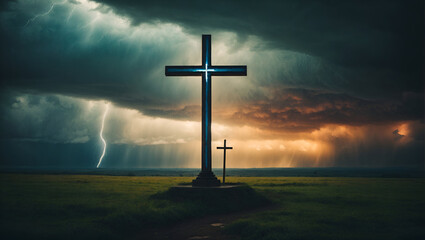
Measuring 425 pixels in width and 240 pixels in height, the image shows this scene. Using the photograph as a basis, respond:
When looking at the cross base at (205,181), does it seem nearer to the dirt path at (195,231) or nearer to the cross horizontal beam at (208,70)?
the dirt path at (195,231)

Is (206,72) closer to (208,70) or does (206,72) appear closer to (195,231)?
(208,70)

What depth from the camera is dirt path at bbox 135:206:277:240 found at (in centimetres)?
1578

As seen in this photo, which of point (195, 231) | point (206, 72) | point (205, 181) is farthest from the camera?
point (206, 72)

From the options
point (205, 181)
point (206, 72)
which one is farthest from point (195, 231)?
point (206, 72)

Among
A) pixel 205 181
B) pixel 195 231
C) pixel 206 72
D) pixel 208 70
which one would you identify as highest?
pixel 208 70

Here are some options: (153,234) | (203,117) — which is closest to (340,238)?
(153,234)

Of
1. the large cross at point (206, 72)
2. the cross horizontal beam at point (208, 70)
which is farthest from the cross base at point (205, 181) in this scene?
the cross horizontal beam at point (208, 70)

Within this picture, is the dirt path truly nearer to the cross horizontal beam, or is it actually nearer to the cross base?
the cross base

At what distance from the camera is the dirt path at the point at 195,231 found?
51.8ft

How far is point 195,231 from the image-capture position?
17.0m

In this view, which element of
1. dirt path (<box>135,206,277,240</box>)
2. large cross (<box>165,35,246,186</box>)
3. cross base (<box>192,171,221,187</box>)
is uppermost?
large cross (<box>165,35,246,186</box>)

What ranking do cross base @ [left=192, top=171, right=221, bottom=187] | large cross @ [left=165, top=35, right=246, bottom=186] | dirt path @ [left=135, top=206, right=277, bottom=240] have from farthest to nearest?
large cross @ [left=165, top=35, right=246, bottom=186] < cross base @ [left=192, top=171, right=221, bottom=187] < dirt path @ [left=135, top=206, right=277, bottom=240]

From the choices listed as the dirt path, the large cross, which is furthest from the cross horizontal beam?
the dirt path

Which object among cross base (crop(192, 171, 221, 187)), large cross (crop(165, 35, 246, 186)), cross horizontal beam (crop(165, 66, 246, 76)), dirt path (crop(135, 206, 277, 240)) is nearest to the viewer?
dirt path (crop(135, 206, 277, 240))
